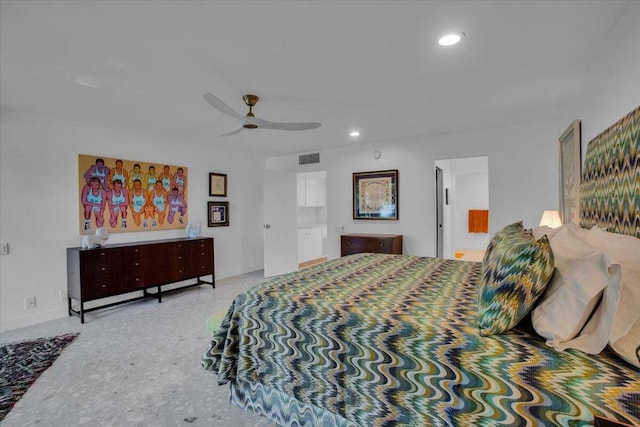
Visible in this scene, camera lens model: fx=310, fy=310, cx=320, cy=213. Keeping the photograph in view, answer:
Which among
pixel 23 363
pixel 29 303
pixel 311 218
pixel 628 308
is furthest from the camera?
pixel 311 218

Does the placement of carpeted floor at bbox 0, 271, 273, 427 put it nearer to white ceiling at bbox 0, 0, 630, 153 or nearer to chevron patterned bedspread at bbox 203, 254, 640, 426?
chevron patterned bedspread at bbox 203, 254, 640, 426

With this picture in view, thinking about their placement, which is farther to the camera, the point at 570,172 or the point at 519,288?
the point at 570,172

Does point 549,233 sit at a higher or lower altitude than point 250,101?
lower

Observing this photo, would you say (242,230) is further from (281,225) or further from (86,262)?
(86,262)

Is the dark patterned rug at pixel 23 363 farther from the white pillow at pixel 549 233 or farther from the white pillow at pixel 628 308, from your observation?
the white pillow at pixel 549 233

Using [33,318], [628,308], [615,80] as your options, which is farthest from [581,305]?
[33,318]

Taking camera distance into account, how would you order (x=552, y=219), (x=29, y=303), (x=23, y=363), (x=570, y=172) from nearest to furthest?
1. (x=23, y=363)
2. (x=570, y=172)
3. (x=552, y=219)
4. (x=29, y=303)

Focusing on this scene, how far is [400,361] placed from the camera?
51.4 inches

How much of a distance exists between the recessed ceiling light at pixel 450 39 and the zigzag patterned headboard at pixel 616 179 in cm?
99

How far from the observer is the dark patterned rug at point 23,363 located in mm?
2051

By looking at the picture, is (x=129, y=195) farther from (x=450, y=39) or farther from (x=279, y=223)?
(x=450, y=39)

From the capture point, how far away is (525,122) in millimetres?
3918

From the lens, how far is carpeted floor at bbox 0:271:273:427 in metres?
1.82

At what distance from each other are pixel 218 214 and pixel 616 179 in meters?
4.85
